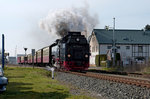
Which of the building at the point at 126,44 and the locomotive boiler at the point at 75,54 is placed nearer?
the locomotive boiler at the point at 75,54

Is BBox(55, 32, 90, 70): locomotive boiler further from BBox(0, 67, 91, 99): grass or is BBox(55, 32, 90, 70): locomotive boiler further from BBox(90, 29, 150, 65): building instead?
BBox(90, 29, 150, 65): building

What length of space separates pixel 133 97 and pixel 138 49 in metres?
55.9

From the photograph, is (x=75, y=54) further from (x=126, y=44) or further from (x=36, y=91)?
(x=126, y=44)

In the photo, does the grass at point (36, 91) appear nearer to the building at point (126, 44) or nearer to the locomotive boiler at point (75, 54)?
the locomotive boiler at point (75, 54)

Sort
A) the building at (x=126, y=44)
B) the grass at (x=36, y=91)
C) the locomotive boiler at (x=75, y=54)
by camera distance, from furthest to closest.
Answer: the building at (x=126, y=44)
the locomotive boiler at (x=75, y=54)
the grass at (x=36, y=91)

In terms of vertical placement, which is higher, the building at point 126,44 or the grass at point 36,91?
the building at point 126,44

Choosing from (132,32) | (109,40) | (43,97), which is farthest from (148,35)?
(43,97)

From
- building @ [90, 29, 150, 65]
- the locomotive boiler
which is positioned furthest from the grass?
building @ [90, 29, 150, 65]

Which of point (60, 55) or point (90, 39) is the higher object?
point (90, 39)

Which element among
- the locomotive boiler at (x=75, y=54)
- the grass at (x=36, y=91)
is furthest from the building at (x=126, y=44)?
the grass at (x=36, y=91)

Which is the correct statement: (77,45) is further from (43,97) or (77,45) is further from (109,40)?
(109,40)

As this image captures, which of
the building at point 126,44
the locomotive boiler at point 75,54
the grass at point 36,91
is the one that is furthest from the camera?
the building at point 126,44

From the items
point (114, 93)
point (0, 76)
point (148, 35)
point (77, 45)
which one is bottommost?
point (114, 93)

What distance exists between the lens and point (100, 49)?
214ft
